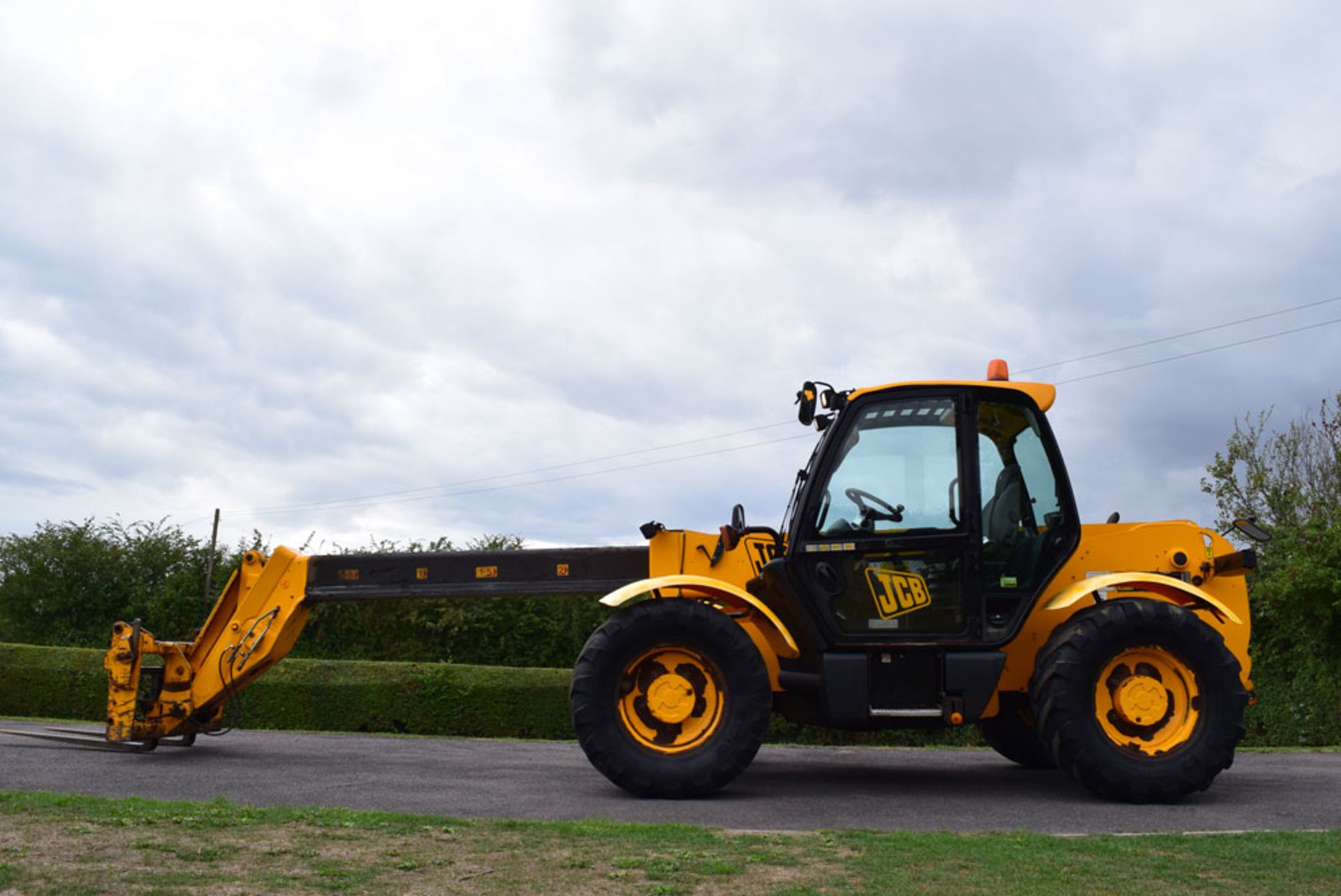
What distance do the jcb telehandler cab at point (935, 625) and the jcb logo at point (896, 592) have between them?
0.01 m

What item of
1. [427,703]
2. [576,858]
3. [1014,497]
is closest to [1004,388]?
[1014,497]

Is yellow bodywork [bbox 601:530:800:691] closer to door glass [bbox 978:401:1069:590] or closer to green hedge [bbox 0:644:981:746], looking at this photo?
door glass [bbox 978:401:1069:590]

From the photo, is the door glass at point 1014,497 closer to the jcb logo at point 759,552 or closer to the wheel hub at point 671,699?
the jcb logo at point 759,552

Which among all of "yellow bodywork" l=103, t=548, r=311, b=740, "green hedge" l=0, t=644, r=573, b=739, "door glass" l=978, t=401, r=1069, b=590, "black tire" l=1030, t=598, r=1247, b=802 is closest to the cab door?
"door glass" l=978, t=401, r=1069, b=590

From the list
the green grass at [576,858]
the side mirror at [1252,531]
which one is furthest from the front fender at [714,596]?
the side mirror at [1252,531]

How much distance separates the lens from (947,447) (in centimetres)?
795

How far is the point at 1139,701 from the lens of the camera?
767 cm

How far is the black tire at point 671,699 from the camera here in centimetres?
748

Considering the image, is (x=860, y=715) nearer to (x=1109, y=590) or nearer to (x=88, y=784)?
(x=1109, y=590)

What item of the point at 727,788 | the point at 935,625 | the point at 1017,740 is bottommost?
the point at 727,788

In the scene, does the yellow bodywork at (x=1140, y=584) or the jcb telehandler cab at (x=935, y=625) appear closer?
the jcb telehandler cab at (x=935, y=625)

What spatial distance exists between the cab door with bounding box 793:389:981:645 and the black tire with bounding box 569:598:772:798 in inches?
28.6

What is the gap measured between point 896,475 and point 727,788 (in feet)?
8.04

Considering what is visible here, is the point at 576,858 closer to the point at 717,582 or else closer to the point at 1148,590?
the point at 717,582
